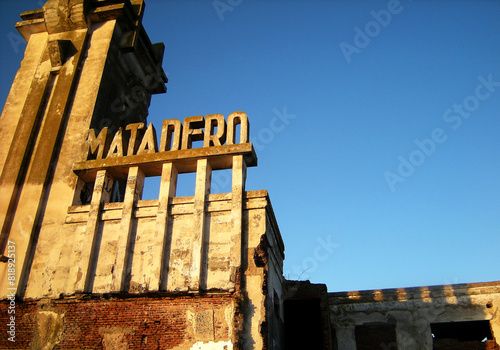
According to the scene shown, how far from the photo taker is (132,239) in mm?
11227

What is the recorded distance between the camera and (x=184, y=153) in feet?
39.0

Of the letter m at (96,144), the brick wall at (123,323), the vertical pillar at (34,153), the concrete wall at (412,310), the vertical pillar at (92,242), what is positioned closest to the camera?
the brick wall at (123,323)

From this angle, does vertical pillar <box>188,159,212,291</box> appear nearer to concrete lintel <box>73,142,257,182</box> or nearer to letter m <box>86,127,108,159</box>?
concrete lintel <box>73,142,257,182</box>

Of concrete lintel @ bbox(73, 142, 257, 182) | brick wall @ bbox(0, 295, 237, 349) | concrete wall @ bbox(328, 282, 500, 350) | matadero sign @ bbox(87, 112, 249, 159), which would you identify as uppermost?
matadero sign @ bbox(87, 112, 249, 159)

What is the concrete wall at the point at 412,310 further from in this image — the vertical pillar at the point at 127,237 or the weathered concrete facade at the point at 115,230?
the vertical pillar at the point at 127,237

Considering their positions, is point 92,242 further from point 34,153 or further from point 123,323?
point 34,153

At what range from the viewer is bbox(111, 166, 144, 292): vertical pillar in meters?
10.6

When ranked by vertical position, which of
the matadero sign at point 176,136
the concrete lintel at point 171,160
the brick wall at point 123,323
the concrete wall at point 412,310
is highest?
the matadero sign at point 176,136

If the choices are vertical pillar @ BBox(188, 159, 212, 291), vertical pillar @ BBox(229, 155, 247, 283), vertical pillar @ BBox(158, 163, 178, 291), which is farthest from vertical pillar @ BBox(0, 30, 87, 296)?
vertical pillar @ BBox(229, 155, 247, 283)

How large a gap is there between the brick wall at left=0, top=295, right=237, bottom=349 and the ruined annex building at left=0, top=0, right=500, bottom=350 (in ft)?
0.09

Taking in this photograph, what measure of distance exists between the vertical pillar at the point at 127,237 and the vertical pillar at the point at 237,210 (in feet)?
8.66

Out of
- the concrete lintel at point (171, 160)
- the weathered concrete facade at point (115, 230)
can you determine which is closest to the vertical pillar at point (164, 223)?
the weathered concrete facade at point (115, 230)

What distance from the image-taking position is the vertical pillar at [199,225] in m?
10.2

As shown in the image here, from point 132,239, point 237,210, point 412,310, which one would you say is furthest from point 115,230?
point 412,310
